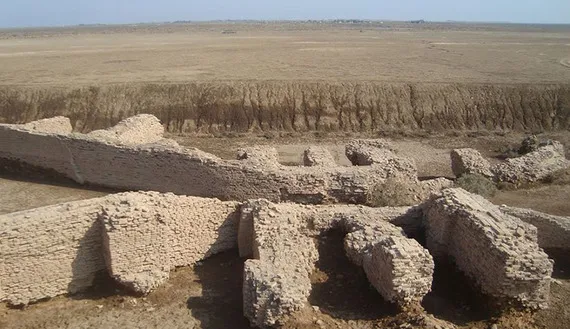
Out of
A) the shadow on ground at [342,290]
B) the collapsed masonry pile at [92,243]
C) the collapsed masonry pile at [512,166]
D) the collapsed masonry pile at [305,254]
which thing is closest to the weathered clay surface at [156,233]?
the collapsed masonry pile at [92,243]

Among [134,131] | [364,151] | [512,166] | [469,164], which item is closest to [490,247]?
[364,151]

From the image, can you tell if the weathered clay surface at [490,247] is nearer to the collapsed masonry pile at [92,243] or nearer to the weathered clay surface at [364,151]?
the weathered clay surface at [364,151]

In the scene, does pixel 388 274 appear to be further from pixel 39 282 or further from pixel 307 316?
pixel 39 282

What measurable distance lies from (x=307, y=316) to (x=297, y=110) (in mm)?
18104

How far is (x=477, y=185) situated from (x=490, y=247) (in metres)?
7.22

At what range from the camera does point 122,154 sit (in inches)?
622

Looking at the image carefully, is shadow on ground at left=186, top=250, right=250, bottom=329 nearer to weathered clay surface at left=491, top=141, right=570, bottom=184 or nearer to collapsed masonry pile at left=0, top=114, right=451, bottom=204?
collapsed masonry pile at left=0, top=114, right=451, bottom=204

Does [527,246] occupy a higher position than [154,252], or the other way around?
[527,246]

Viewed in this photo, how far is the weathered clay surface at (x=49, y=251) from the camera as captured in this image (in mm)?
9078

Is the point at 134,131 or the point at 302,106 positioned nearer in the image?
the point at 134,131

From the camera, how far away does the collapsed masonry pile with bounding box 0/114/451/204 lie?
45.1 feet

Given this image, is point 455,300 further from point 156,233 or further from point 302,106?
point 302,106

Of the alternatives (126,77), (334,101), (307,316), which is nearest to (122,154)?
(307,316)

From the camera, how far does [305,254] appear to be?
1043 cm
